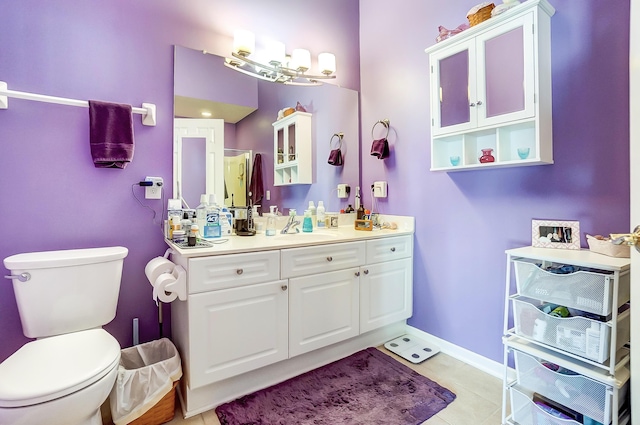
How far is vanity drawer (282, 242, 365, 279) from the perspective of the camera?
179cm

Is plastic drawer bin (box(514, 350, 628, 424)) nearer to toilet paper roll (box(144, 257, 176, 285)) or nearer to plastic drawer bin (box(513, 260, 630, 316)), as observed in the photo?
plastic drawer bin (box(513, 260, 630, 316))

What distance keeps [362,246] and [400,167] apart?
0.77 metres

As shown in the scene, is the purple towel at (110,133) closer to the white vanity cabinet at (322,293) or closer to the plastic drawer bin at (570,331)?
the white vanity cabinet at (322,293)

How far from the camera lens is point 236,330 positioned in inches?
64.0

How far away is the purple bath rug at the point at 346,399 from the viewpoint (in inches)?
62.4

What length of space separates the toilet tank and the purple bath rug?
80cm

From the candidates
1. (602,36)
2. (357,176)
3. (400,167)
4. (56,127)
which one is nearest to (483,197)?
(400,167)

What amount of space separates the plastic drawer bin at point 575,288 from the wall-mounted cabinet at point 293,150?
1.56 m

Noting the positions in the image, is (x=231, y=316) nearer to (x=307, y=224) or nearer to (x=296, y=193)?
(x=307, y=224)

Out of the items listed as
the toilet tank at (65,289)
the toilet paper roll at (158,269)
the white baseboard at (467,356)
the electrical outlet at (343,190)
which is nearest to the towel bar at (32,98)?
the toilet tank at (65,289)

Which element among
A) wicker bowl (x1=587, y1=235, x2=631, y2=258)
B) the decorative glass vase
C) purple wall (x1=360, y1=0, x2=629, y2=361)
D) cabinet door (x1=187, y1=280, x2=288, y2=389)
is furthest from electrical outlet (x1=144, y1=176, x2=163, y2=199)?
wicker bowl (x1=587, y1=235, x2=631, y2=258)

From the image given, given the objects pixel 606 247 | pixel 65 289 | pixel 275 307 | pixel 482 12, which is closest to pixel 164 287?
pixel 65 289

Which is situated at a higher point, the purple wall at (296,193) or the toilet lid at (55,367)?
the purple wall at (296,193)

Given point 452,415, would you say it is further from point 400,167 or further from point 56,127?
point 56,127
